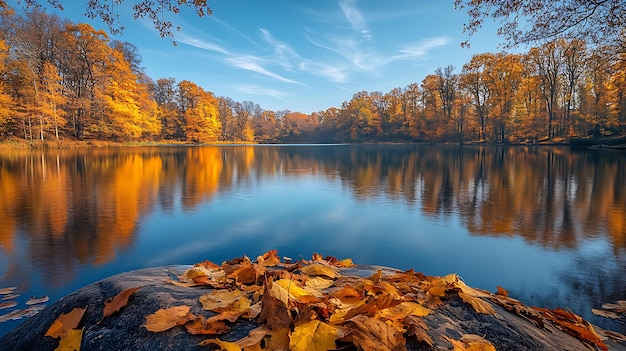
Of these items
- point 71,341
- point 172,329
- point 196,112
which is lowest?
point 71,341

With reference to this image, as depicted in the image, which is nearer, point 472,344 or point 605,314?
point 472,344

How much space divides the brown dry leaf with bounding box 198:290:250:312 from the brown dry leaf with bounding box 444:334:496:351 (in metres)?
0.97

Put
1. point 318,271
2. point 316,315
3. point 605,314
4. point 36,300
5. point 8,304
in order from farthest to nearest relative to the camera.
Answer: point 36,300 < point 8,304 < point 605,314 < point 318,271 < point 316,315

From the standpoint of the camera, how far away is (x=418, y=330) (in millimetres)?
1335

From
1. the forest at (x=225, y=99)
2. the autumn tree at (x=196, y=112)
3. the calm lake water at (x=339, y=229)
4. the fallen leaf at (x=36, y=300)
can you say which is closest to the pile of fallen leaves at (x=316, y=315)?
the calm lake water at (x=339, y=229)

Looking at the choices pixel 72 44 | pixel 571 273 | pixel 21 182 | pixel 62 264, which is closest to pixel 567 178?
pixel 571 273

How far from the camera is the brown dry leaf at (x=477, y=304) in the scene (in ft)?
5.53

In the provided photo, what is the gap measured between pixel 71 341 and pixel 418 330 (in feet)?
5.13

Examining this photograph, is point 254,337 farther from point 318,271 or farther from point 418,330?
point 318,271

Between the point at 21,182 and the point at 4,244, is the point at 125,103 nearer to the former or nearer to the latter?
the point at 21,182

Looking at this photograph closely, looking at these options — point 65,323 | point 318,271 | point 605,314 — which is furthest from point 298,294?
point 605,314

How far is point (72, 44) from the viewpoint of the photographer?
33.8 meters

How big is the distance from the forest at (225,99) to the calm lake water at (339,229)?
13.0 feet

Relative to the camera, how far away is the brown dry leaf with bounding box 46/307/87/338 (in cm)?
163
